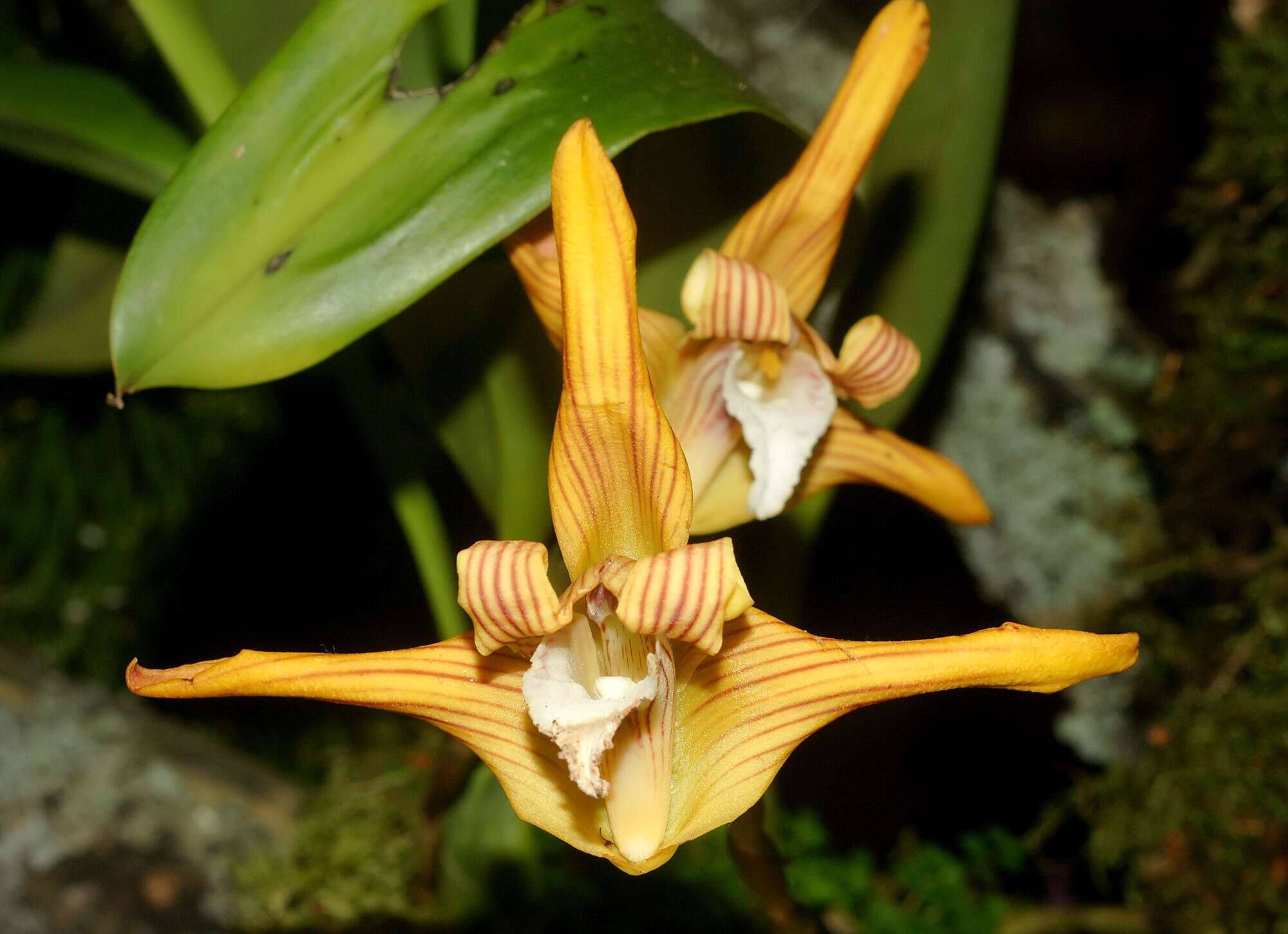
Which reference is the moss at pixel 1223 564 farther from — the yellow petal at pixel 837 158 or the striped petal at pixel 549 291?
the striped petal at pixel 549 291

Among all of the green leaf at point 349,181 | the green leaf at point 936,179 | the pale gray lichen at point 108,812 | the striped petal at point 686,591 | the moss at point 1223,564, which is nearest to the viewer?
the striped petal at point 686,591

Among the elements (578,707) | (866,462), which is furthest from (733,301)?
(578,707)

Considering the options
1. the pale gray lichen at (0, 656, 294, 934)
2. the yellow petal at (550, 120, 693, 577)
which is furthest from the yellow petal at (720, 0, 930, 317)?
the pale gray lichen at (0, 656, 294, 934)

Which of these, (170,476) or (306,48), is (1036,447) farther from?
(170,476)

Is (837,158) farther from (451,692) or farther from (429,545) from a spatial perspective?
(429,545)

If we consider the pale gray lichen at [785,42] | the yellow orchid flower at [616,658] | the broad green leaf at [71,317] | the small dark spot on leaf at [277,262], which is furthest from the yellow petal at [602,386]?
the broad green leaf at [71,317]

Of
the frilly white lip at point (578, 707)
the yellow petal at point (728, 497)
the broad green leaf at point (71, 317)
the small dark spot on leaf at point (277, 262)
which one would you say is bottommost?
the yellow petal at point (728, 497)
